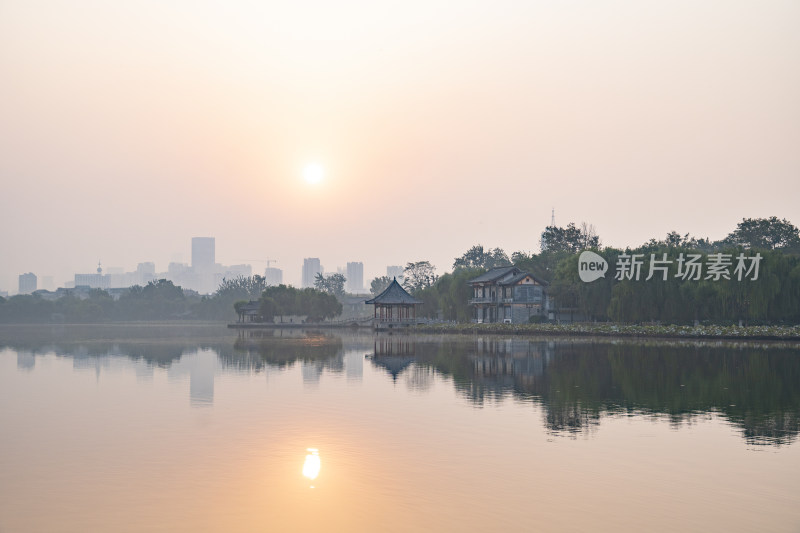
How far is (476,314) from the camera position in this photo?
291ft

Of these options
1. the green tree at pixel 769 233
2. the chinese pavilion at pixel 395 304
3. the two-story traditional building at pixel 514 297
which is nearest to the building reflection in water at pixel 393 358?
the two-story traditional building at pixel 514 297

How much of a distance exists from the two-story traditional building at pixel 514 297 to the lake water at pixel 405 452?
50.8 meters

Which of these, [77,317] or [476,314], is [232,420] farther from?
[77,317]

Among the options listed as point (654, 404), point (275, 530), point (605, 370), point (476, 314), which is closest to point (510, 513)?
point (275, 530)

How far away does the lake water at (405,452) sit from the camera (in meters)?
10.9

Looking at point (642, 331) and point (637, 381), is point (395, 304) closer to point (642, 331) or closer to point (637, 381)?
point (642, 331)

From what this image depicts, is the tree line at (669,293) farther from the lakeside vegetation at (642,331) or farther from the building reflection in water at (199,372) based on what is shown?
the building reflection in water at (199,372)

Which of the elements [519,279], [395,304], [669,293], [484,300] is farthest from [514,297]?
[669,293]

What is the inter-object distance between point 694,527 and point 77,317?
153m

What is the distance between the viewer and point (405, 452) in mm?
15109

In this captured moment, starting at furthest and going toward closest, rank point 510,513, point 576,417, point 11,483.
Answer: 1. point 576,417
2. point 11,483
3. point 510,513

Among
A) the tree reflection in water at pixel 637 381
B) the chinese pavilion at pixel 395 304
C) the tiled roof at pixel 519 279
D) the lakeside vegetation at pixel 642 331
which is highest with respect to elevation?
the tiled roof at pixel 519 279

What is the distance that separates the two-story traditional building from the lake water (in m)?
50.8

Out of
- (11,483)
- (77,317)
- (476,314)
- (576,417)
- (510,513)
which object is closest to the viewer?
(510,513)
